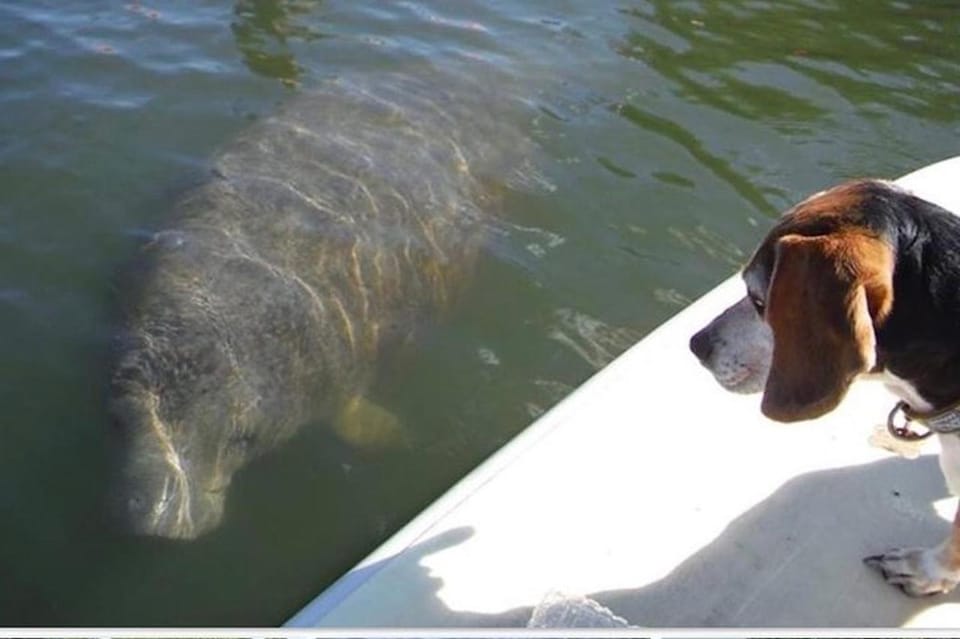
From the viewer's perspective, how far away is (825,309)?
2.47m

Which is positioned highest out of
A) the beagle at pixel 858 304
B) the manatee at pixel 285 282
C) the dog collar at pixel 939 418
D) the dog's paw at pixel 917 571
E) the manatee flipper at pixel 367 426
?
the beagle at pixel 858 304

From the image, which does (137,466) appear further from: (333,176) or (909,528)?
(909,528)

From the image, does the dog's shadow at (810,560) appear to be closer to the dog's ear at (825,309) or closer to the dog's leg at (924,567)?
the dog's leg at (924,567)

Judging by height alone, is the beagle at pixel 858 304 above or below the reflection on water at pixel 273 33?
above

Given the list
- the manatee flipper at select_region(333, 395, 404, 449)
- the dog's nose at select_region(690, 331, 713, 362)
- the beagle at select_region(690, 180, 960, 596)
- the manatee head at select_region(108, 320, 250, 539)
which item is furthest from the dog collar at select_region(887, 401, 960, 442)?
the manatee head at select_region(108, 320, 250, 539)

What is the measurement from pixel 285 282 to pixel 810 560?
8.56 ft

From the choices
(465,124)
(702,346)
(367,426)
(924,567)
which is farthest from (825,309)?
(465,124)

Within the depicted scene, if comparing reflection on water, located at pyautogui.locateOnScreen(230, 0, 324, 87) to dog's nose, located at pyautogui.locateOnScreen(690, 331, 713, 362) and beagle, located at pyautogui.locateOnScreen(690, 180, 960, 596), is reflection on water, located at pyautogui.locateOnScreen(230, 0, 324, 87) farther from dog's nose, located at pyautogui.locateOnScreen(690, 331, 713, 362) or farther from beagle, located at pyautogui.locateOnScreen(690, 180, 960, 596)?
beagle, located at pyautogui.locateOnScreen(690, 180, 960, 596)

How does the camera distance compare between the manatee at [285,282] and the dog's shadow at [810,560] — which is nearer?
the dog's shadow at [810,560]

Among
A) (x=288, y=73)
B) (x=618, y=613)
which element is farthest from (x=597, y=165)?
(x=618, y=613)

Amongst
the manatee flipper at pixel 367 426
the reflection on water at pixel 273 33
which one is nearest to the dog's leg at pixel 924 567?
the manatee flipper at pixel 367 426

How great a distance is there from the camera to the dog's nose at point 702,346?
3002 millimetres

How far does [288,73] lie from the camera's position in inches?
281

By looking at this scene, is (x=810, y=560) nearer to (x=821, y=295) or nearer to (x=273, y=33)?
(x=821, y=295)
